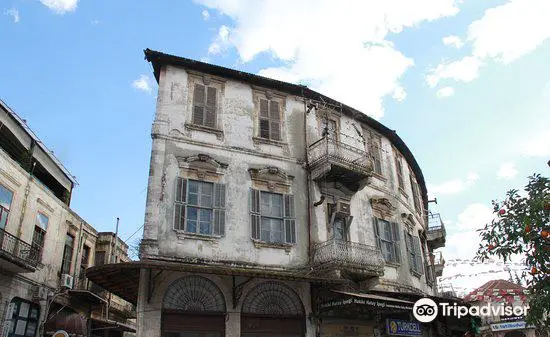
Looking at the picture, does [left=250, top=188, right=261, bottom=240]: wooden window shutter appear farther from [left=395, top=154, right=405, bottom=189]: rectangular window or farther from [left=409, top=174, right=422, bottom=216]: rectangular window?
[left=409, top=174, right=422, bottom=216]: rectangular window

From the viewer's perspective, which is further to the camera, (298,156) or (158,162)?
(298,156)

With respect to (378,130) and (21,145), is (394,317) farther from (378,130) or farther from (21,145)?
(21,145)

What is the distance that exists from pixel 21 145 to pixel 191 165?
8.70m

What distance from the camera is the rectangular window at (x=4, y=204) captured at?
1638 cm

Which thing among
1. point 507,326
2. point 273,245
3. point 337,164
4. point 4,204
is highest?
point 337,164

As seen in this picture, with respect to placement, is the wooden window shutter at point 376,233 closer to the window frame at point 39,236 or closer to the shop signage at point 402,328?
the shop signage at point 402,328

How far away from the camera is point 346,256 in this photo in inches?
580

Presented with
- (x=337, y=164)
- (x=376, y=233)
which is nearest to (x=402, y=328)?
(x=376, y=233)

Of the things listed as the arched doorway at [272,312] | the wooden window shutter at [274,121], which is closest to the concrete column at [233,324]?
the arched doorway at [272,312]

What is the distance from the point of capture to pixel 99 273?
487 inches

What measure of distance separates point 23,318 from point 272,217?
11.1 metres

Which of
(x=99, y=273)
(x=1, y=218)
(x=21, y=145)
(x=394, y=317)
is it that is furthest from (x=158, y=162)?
(x=394, y=317)

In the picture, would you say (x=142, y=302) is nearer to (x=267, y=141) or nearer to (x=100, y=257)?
(x=267, y=141)

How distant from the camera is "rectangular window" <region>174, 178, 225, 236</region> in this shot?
45.2 feet
